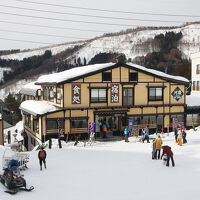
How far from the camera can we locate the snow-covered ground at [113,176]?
10.8 m

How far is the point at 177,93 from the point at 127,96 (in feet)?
20.0

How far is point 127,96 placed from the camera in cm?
2903

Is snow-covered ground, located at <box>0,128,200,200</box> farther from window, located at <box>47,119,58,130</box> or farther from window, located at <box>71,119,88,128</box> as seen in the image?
window, located at <box>71,119,88,128</box>

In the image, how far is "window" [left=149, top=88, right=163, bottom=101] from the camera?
29.8 metres

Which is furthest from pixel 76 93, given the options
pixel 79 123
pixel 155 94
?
pixel 155 94

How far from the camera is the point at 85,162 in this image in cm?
1686

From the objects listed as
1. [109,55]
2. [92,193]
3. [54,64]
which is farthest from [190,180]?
[54,64]

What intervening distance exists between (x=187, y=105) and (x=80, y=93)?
13.0m

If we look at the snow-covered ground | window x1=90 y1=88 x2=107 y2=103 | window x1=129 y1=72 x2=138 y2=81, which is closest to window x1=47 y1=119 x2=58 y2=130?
window x1=90 y1=88 x2=107 y2=103

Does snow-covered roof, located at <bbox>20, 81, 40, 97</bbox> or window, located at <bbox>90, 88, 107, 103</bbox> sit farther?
snow-covered roof, located at <bbox>20, 81, 40, 97</bbox>

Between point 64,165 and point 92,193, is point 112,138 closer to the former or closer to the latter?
point 64,165

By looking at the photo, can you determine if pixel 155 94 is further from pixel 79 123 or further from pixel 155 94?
pixel 79 123

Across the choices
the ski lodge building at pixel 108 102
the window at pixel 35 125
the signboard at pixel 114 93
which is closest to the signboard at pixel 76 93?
the ski lodge building at pixel 108 102

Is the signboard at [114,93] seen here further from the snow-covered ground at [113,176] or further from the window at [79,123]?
the snow-covered ground at [113,176]
